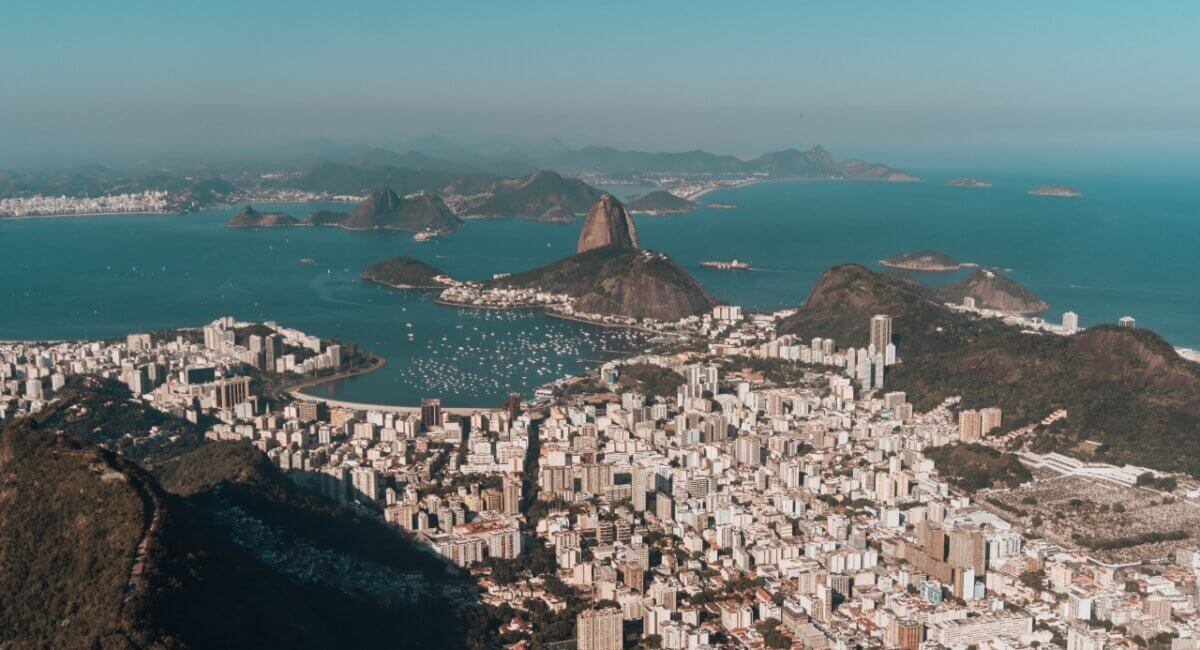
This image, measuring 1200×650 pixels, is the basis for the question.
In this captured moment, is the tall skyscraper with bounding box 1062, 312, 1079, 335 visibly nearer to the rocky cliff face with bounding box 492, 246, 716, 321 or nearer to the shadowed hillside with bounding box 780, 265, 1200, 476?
the shadowed hillside with bounding box 780, 265, 1200, 476

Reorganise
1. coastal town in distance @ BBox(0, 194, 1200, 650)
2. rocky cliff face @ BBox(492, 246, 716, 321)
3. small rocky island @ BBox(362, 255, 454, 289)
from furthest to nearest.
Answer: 1. small rocky island @ BBox(362, 255, 454, 289)
2. rocky cliff face @ BBox(492, 246, 716, 321)
3. coastal town in distance @ BBox(0, 194, 1200, 650)

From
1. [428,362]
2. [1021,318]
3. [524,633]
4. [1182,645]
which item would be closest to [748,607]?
[524,633]

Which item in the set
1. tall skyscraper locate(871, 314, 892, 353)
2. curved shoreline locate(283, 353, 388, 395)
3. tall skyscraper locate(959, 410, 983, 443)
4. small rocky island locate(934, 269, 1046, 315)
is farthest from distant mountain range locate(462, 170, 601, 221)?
tall skyscraper locate(959, 410, 983, 443)

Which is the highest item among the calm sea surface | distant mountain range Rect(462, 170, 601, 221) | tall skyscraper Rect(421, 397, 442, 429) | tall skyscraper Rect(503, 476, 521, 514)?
distant mountain range Rect(462, 170, 601, 221)

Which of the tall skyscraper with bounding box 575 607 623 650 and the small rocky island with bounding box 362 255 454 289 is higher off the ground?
the small rocky island with bounding box 362 255 454 289

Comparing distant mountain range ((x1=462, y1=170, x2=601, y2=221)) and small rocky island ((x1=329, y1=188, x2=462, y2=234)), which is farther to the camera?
distant mountain range ((x1=462, y1=170, x2=601, y2=221))

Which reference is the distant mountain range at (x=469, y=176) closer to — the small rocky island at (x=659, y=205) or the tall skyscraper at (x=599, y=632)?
the small rocky island at (x=659, y=205)

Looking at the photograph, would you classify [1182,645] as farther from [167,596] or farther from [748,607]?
[167,596]
